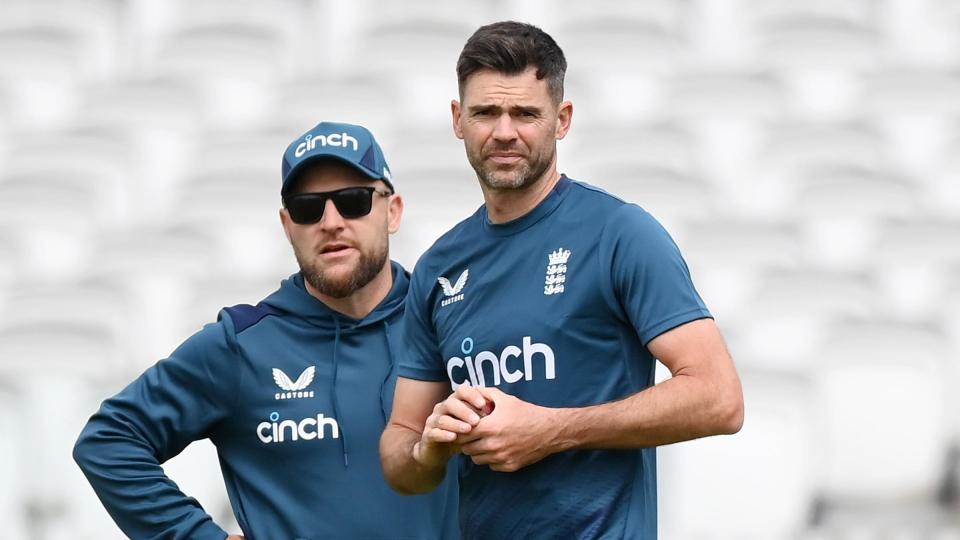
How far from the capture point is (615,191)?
5492mm

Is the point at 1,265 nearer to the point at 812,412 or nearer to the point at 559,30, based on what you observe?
the point at 559,30

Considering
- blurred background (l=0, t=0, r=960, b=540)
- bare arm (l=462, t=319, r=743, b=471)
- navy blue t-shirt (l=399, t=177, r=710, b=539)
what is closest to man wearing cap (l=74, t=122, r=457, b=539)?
navy blue t-shirt (l=399, t=177, r=710, b=539)

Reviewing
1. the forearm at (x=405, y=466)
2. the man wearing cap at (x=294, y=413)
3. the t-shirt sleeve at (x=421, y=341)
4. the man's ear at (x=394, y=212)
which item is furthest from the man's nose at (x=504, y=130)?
the man's ear at (x=394, y=212)

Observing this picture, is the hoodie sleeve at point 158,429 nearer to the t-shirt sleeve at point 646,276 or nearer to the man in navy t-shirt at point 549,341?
the man in navy t-shirt at point 549,341

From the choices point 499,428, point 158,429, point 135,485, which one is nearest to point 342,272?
point 158,429

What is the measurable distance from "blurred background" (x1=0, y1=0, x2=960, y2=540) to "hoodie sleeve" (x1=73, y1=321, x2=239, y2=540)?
182 cm

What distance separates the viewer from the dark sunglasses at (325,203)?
280 centimetres

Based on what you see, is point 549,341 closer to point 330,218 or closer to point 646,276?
point 646,276

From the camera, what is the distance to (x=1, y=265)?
542 centimetres

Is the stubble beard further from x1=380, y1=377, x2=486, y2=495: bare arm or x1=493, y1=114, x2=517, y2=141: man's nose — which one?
x1=380, y1=377, x2=486, y2=495: bare arm

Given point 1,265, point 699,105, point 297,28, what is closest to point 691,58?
point 699,105

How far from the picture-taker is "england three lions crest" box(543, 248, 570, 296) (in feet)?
7.37

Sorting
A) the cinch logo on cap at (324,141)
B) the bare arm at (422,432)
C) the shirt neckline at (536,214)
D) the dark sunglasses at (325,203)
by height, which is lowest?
the bare arm at (422,432)

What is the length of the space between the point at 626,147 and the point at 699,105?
420 mm
